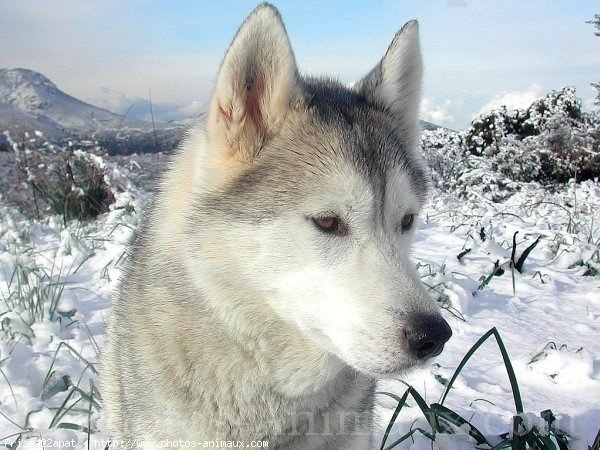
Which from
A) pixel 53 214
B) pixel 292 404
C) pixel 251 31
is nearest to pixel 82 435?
pixel 292 404

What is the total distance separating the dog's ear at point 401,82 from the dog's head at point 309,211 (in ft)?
0.78

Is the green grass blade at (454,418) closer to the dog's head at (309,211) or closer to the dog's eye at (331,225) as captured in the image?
the dog's head at (309,211)

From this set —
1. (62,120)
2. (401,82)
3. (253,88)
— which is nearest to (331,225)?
(253,88)

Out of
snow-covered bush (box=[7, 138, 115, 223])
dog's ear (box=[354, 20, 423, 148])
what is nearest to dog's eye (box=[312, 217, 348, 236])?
dog's ear (box=[354, 20, 423, 148])

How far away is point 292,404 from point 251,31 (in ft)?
4.27

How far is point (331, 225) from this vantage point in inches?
71.5

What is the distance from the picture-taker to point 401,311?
1630 mm

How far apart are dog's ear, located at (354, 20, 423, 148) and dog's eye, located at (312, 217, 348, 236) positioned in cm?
77

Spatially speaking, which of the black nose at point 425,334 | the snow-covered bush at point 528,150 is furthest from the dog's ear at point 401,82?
the snow-covered bush at point 528,150

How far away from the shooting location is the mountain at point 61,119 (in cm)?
698

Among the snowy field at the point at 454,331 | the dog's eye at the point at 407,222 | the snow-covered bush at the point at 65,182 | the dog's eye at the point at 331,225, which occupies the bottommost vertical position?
the snowy field at the point at 454,331

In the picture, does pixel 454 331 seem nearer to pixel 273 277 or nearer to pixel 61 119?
pixel 273 277

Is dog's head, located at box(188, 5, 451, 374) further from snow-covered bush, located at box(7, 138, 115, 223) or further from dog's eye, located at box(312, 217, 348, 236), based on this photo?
snow-covered bush, located at box(7, 138, 115, 223)

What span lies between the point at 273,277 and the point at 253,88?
71 cm
